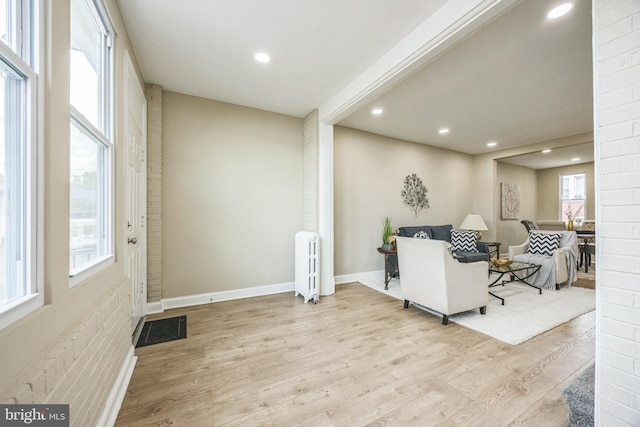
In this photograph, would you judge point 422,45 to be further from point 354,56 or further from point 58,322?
point 58,322

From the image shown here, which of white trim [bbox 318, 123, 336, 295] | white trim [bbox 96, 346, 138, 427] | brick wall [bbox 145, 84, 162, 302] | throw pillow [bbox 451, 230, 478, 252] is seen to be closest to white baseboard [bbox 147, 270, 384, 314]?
brick wall [bbox 145, 84, 162, 302]

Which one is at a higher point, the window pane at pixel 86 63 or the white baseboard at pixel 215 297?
the window pane at pixel 86 63

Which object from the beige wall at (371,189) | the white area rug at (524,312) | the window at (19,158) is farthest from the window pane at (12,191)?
the beige wall at (371,189)

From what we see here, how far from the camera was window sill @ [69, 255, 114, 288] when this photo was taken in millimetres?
1177

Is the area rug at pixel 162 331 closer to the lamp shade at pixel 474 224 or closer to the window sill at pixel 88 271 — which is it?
the window sill at pixel 88 271

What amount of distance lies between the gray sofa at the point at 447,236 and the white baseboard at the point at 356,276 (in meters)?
0.86

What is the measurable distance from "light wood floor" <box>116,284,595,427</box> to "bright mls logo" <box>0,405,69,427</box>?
69 cm

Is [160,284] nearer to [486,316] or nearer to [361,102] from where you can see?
[361,102]

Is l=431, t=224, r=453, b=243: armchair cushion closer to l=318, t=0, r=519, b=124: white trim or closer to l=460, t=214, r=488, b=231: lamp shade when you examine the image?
l=460, t=214, r=488, b=231: lamp shade

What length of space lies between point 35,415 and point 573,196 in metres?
11.2

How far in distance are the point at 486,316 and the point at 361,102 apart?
288 cm

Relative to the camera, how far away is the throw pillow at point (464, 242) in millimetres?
4914

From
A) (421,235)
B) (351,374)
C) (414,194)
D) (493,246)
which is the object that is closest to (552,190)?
(493,246)

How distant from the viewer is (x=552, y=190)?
8.20 metres
